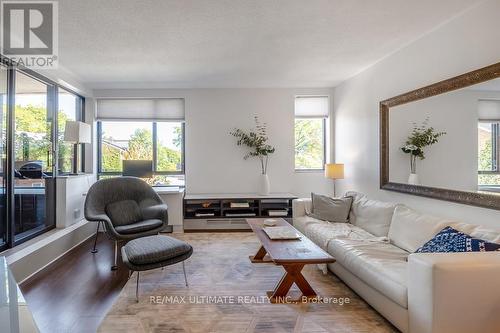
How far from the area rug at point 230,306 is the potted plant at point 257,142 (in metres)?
2.27

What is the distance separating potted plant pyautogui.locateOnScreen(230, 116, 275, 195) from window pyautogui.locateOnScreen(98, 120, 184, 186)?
1.11m

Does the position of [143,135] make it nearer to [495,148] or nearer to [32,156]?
[32,156]

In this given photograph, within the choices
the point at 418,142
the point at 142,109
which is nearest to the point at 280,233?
the point at 418,142

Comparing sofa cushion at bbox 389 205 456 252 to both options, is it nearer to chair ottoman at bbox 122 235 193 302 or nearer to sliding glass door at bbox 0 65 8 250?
chair ottoman at bbox 122 235 193 302

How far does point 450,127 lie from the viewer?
9.27ft

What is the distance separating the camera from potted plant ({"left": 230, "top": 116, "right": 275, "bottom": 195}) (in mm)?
5254

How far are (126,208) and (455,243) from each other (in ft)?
11.9

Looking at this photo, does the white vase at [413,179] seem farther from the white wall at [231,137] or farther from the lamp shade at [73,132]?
the lamp shade at [73,132]

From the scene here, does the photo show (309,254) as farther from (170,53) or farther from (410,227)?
(170,53)

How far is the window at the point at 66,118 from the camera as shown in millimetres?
4287

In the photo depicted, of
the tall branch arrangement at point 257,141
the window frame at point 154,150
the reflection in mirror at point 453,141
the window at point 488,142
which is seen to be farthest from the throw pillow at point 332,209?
the window frame at point 154,150

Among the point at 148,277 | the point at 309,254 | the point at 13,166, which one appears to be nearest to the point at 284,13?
the point at 309,254

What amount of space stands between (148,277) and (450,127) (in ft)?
11.1

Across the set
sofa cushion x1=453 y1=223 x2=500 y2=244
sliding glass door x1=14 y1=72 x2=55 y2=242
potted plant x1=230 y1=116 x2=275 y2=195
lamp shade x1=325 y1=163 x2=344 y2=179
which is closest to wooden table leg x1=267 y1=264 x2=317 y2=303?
sofa cushion x1=453 y1=223 x2=500 y2=244
